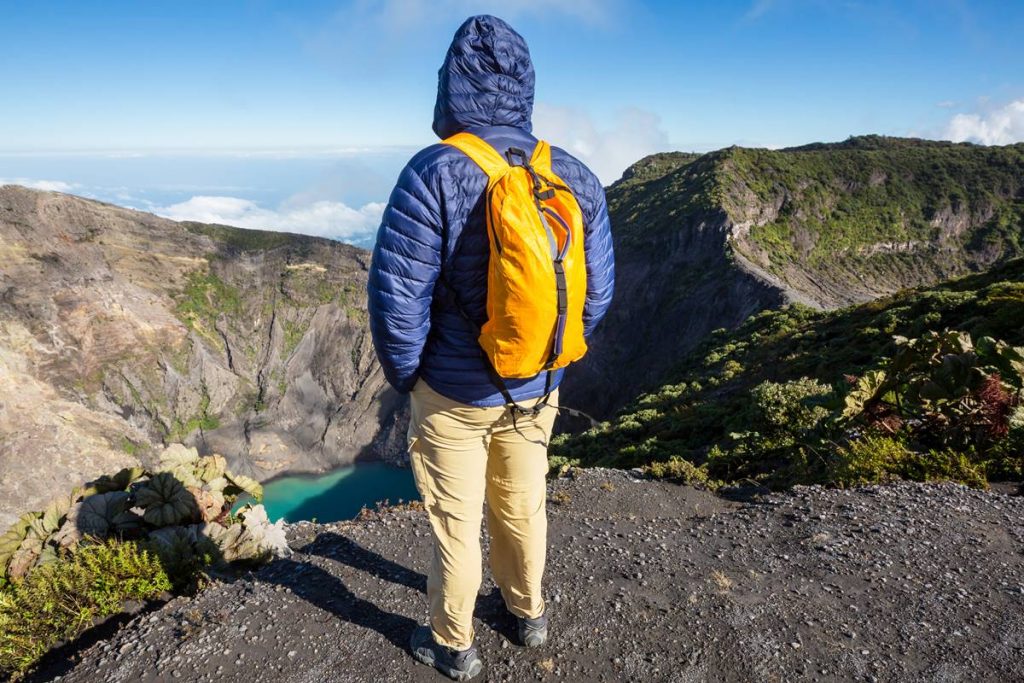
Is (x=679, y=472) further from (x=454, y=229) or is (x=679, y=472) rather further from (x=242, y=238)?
(x=242, y=238)

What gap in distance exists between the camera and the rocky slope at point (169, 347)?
34500 millimetres

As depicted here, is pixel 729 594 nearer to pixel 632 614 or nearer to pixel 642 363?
pixel 632 614

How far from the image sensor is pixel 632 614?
11.0ft

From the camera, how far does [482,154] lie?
7.40 feet

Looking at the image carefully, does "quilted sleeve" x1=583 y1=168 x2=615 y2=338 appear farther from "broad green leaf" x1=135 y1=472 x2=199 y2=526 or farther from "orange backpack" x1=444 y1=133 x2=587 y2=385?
"broad green leaf" x1=135 y1=472 x2=199 y2=526

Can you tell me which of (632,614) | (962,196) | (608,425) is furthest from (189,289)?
(962,196)

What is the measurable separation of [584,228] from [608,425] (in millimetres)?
12235

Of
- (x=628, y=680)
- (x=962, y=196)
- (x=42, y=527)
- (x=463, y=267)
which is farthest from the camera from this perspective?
(x=962, y=196)

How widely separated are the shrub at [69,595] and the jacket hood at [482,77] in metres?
3.59

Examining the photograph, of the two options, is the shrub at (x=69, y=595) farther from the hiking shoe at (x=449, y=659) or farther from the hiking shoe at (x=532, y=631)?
the hiking shoe at (x=532, y=631)

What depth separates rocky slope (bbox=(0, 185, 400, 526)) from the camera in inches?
1358

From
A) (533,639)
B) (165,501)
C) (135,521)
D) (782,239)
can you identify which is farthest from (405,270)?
(782,239)

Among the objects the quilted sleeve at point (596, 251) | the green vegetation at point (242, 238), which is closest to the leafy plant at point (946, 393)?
the quilted sleeve at point (596, 251)

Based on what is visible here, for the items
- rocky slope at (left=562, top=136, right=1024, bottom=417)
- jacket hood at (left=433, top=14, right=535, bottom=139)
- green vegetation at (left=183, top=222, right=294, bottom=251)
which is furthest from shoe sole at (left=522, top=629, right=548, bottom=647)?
green vegetation at (left=183, top=222, right=294, bottom=251)
